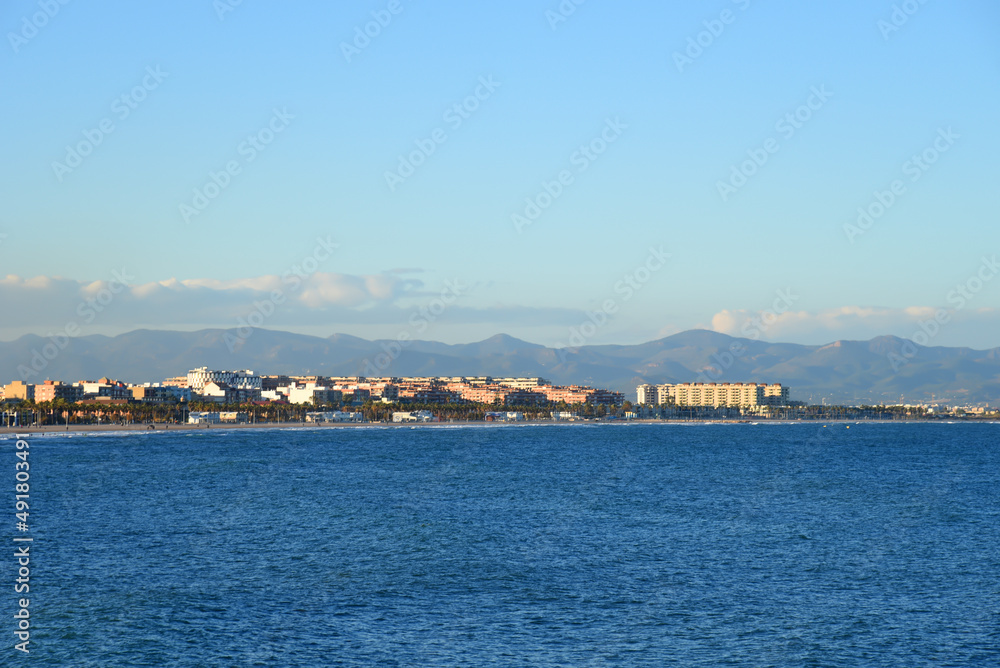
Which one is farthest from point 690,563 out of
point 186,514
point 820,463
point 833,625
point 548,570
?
point 820,463

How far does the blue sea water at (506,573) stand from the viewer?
93.5ft

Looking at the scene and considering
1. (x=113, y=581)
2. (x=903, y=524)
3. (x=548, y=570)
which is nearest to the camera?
(x=113, y=581)

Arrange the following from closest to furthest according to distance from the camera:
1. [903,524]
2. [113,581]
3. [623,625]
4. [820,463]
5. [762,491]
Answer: [623,625] < [113,581] < [903,524] < [762,491] < [820,463]

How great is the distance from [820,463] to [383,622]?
8959 centimetres

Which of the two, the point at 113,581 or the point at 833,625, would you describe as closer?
the point at 833,625

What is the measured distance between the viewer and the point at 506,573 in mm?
38500

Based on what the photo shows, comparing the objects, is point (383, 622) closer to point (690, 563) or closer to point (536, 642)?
point (536, 642)

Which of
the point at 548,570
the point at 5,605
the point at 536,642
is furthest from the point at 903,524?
the point at 5,605

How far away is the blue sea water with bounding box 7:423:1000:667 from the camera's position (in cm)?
2850

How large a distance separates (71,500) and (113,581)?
2897 centimetres

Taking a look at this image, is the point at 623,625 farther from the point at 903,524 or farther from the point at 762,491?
the point at 762,491

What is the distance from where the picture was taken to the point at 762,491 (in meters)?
73.1

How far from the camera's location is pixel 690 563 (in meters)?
41.0

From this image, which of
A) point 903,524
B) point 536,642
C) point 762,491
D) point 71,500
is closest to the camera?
point 536,642
